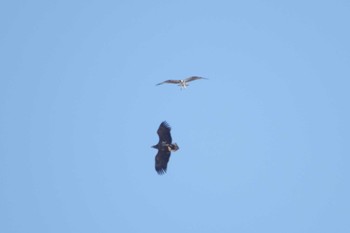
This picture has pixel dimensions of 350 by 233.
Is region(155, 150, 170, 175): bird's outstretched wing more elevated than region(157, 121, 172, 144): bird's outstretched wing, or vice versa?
region(157, 121, 172, 144): bird's outstretched wing

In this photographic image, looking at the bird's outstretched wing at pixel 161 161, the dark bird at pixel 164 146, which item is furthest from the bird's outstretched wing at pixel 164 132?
the bird's outstretched wing at pixel 161 161

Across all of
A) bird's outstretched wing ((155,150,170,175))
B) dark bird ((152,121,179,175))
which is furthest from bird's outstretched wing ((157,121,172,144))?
bird's outstretched wing ((155,150,170,175))

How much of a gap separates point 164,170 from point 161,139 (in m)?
2.37

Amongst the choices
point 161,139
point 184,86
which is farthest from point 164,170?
point 184,86

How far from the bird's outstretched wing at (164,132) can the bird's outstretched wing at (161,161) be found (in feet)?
3.11

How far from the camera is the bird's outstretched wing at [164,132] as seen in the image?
5038 cm

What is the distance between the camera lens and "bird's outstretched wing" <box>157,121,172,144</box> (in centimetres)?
5038

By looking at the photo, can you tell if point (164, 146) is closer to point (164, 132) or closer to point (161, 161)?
point (164, 132)

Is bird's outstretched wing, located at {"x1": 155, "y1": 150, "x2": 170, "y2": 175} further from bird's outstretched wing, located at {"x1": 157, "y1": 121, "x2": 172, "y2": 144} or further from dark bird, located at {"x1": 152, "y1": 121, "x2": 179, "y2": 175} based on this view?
bird's outstretched wing, located at {"x1": 157, "y1": 121, "x2": 172, "y2": 144}

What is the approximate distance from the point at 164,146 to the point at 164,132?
1069 millimetres

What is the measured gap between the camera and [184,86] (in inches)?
2463

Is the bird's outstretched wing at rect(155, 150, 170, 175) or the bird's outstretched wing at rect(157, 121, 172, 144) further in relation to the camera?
the bird's outstretched wing at rect(155, 150, 170, 175)

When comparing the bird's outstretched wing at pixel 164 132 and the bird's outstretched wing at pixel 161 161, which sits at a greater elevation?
the bird's outstretched wing at pixel 164 132

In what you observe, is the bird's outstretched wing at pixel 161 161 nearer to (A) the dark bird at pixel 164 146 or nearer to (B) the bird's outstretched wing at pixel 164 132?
(A) the dark bird at pixel 164 146
